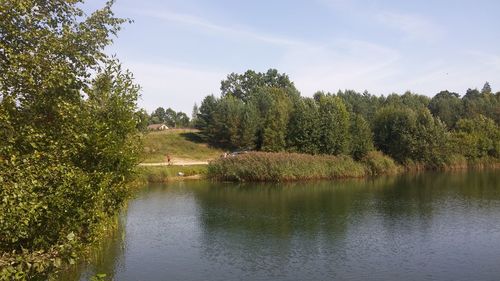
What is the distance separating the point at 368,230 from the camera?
29359mm

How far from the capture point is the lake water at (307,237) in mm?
21531

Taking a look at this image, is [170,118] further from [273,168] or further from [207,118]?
[273,168]

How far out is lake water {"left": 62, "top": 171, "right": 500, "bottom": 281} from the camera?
21.5 meters

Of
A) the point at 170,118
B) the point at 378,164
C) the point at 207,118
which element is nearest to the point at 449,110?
the point at 378,164

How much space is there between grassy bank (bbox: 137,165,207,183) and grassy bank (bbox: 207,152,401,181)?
2.32 metres

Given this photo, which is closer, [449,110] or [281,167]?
[281,167]

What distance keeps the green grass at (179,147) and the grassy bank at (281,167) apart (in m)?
16.5

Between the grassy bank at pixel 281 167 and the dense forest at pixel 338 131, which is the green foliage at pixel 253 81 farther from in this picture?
the grassy bank at pixel 281 167

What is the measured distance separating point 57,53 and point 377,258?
18.8 meters

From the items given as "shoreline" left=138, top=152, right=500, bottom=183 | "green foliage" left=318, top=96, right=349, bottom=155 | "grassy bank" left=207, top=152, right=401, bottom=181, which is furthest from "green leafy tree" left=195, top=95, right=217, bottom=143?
"grassy bank" left=207, top=152, right=401, bottom=181

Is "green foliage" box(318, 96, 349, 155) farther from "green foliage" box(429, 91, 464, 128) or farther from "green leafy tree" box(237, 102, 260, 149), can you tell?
"green foliage" box(429, 91, 464, 128)

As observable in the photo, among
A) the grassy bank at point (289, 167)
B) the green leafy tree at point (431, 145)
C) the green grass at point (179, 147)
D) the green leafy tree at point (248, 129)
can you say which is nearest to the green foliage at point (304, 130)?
A: the grassy bank at point (289, 167)

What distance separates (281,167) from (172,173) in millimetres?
13703

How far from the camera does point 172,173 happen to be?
60.0 m
